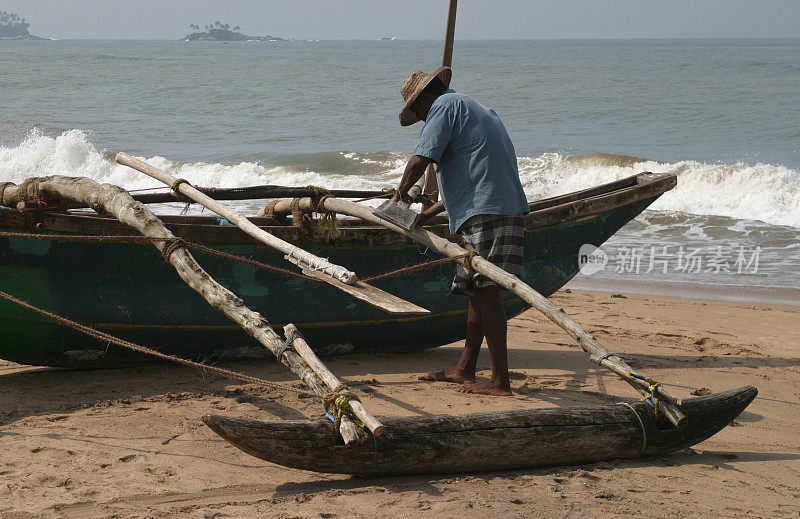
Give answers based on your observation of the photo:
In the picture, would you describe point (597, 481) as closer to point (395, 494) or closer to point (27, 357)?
point (395, 494)

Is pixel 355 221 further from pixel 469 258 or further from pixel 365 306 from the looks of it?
pixel 469 258

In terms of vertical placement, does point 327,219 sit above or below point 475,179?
below

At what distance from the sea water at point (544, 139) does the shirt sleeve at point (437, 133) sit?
16.1 feet

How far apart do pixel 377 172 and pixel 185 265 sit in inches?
513

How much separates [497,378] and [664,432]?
102 cm

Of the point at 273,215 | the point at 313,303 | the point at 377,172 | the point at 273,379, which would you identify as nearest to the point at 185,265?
the point at 273,379

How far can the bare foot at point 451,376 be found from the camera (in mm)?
4500

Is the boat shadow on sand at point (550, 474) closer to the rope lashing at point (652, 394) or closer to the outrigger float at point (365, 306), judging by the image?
the outrigger float at point (365, 306)

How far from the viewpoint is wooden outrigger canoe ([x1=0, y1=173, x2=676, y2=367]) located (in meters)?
4.09

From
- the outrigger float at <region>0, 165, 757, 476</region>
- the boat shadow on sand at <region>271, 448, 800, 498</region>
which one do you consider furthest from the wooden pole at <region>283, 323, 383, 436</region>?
the boat shadow on sand at <region>271, 448, 800, 498</region>

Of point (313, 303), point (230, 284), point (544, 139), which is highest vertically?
point (544, 139)

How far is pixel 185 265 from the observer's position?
3.65 m

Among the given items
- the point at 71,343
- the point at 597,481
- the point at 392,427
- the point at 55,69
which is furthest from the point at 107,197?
the point at 55,69

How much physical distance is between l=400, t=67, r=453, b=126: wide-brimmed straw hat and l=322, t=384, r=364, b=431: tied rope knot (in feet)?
5.71
